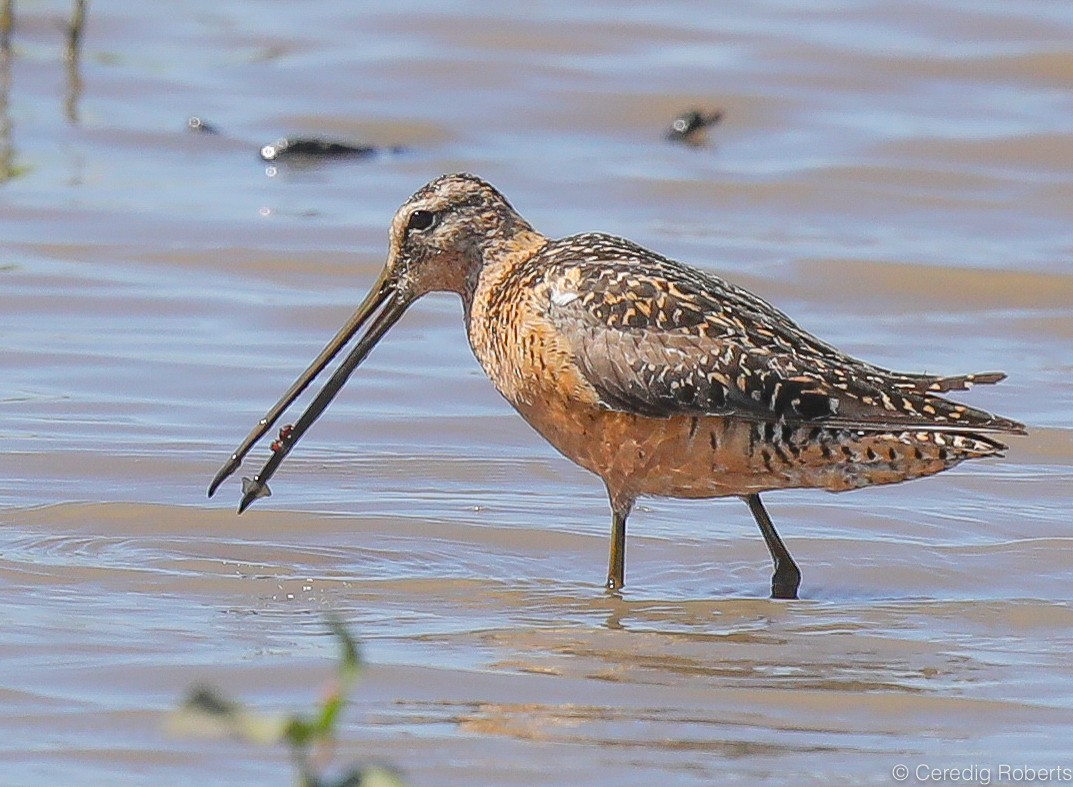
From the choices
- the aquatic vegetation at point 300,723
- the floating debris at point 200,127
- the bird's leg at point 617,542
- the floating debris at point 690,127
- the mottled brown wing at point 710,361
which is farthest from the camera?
the floating debris at point 690,127

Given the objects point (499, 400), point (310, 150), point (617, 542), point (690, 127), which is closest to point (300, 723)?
point (617, 542)

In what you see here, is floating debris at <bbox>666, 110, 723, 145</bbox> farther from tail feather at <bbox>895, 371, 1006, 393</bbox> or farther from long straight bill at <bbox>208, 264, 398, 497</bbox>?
tail feather at <bbox>895, 371, 1006, 393</bbox>

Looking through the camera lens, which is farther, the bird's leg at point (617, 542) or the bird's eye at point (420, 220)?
the bird's eye at point (420, 220)

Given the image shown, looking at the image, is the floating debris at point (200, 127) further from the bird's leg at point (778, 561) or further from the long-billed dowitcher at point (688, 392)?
the bird's leg at point (778, 561)

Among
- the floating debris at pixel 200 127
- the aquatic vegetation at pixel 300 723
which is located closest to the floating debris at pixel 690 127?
the floating debris at pixel 200 127

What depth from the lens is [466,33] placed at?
12078 mm

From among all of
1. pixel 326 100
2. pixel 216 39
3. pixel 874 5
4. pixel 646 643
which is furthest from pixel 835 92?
pixel 646 643

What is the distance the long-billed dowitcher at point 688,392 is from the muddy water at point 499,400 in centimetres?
30

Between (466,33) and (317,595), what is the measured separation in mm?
7202

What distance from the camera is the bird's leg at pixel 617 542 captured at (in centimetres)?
543

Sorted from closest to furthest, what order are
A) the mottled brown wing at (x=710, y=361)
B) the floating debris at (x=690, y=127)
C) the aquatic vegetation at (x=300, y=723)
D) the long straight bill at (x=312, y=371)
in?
the aquatic vegetation at (x=300, y=723) < the mottled brown wing at (x=710, y=361) < the long straight bill at (x=312, y=371) < the floating debris at (x=690, y=127)

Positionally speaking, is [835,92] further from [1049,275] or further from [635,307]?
[635,307]

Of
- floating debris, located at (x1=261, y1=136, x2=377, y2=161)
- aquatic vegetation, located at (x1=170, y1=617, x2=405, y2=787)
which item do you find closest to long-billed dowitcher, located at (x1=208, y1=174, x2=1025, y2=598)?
aquatic vegetation, located at (x1=170, y1=617, x2=405, y2=787)

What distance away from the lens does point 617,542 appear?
5.44 m
